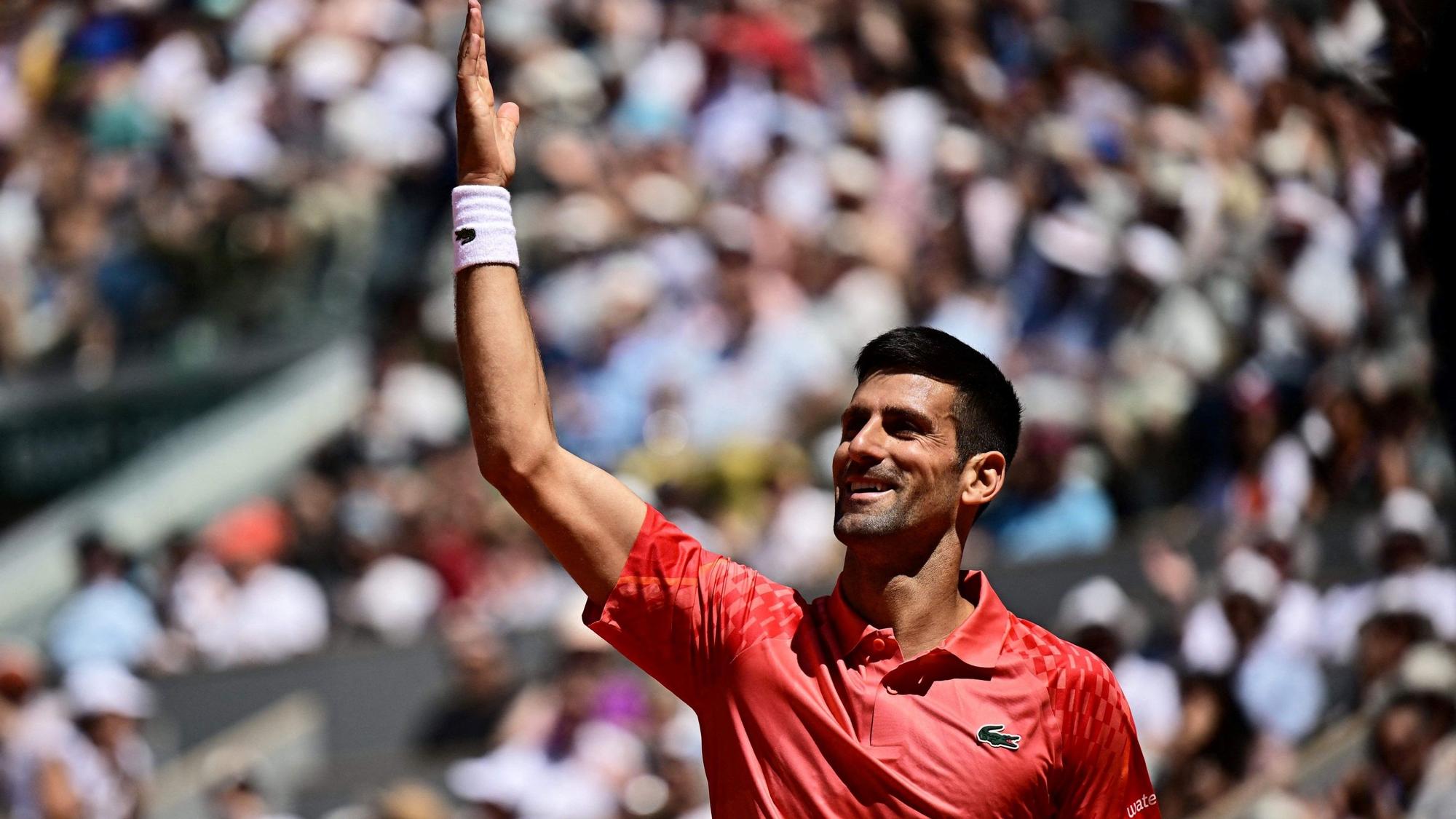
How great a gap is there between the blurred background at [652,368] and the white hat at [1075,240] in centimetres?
4

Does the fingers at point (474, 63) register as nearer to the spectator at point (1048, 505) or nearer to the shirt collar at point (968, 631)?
the shirt collar at point (968, 631)

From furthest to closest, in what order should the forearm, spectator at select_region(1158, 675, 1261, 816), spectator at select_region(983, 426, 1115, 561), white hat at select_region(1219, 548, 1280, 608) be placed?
spectator at select_region(983, 426, 1115, 561) → white hat at select_region(1219, 548, 1280, 608) → spectator at select_region(1158, 675, 1261, 816) → the forearm

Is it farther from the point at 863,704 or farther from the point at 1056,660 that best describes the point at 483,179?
the point at 1056,660

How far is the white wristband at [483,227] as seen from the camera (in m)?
3.41

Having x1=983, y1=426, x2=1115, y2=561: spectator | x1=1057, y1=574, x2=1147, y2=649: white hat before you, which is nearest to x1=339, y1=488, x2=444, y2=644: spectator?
x1=983, y1=426, x2=1115, y2=561: spectator

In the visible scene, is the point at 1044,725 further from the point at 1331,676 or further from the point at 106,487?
the point at 106,487

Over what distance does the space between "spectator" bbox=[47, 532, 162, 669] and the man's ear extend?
787 centimetres

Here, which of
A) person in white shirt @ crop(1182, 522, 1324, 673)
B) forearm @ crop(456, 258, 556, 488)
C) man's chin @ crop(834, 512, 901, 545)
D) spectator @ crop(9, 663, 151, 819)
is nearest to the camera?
forearm @ crop(456, 258, 556, 488)

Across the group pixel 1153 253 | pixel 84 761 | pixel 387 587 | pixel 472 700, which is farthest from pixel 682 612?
pixel 1153 253

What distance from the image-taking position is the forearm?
332 centimetres

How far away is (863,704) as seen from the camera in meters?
3.43

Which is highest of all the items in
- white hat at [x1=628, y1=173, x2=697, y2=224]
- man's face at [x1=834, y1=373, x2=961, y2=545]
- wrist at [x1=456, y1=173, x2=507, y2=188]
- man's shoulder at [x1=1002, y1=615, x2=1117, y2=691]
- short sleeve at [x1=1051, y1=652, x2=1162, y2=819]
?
white hat at [x1=628, y1=173, x2=697, y2=224]

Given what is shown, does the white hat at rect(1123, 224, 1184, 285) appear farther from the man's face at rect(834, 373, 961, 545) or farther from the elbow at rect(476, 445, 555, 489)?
the elbow at rect(476, 445, 555, 489)

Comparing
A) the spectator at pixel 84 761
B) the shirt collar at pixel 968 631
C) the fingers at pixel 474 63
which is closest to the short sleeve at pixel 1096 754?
the shirt collar at pixel 968 631
